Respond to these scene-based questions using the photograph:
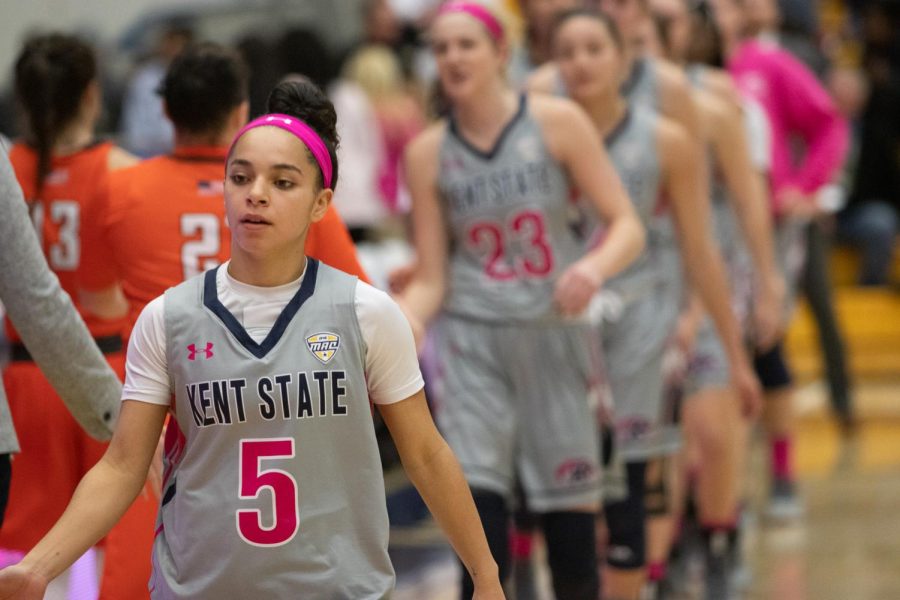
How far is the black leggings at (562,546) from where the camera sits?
4.72 metres

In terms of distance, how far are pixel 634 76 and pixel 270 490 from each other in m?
3.62

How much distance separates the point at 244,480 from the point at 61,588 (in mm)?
1368

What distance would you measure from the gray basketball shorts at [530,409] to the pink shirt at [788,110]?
4148 mm

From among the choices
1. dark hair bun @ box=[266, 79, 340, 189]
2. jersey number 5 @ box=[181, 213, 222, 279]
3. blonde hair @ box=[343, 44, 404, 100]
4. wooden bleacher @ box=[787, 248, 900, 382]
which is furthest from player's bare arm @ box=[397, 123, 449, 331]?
wooden bleacher @ box=[787, 248, 900, 382]

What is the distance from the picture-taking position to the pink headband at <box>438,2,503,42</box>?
196 inches

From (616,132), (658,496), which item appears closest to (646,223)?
(616,132)

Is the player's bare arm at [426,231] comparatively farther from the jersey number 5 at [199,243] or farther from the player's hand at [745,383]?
the player's hand at [745,383]

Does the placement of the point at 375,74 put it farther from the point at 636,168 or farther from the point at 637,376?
the point at 637,376

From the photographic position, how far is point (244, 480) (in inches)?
118

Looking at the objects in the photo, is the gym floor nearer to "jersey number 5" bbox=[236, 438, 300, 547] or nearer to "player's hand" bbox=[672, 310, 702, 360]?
"player's hand" bbox=[672, 310, 702, 360]

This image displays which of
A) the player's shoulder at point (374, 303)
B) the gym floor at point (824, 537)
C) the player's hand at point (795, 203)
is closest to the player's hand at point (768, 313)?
the gym floor at point (824, 537)

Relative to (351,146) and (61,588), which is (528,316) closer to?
(61,588)

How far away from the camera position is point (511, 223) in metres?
4.95

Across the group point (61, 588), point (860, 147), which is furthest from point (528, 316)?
point (860, 147)
